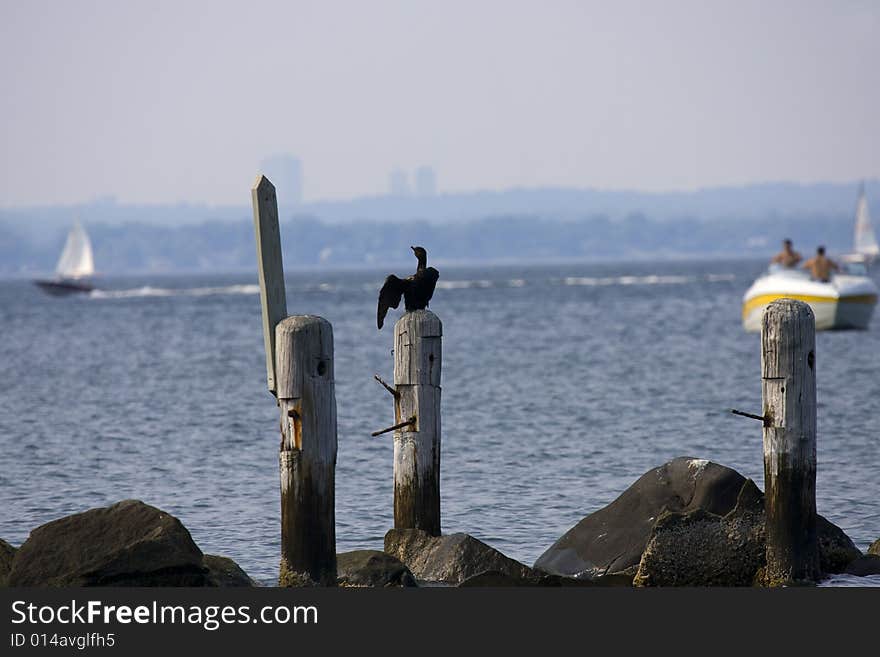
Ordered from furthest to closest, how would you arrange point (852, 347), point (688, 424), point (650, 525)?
point (852, 347), point (688, 424), point (650, 525)

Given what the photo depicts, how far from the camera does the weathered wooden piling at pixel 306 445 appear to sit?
1189 cm

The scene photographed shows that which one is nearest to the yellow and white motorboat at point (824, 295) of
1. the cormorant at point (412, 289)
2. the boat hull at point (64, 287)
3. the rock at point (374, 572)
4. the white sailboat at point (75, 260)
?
the cormorant at point (412, 289)

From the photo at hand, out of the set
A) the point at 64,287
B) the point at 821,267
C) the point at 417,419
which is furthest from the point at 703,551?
the point at 64,287

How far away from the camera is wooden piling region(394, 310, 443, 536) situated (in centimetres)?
1351

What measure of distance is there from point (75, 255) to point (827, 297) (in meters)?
103

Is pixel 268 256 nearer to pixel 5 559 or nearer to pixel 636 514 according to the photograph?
pixel 5 559

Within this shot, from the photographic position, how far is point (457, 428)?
89.8 feet

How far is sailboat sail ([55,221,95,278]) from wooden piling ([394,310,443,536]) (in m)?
130

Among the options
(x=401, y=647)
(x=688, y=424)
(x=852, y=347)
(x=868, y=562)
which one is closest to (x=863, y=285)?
(x=852, y=347)

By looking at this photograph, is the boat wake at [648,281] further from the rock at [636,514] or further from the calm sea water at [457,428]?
the rock at [636,514]

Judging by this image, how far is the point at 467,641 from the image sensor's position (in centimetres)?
1136

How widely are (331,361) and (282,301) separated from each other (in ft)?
3.71

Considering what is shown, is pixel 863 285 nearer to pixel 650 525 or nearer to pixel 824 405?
pixel 824 405

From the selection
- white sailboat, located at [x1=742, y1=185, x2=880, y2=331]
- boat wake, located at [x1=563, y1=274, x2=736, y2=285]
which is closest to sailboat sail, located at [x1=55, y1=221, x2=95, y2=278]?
boat wake, located at [x1=563, y1=274, x2=736, y2=285]
